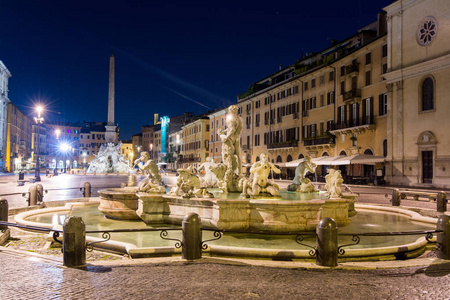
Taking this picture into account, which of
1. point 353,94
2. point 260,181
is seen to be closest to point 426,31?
point 353,94

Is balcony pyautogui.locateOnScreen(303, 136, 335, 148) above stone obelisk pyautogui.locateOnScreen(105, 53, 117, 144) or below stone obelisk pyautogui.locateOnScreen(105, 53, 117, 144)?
below

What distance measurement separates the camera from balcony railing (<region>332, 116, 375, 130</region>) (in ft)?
107

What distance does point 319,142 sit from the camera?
128 ft

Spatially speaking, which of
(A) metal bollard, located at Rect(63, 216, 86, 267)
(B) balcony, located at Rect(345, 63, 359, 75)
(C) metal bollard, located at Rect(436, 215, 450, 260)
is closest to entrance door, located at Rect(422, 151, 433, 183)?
(B) balcony, located at Rect(345, 63, 359, 75)

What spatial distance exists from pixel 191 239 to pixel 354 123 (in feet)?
100

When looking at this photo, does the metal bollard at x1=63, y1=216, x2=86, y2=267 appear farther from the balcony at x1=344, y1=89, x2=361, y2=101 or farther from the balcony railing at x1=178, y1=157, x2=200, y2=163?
the balcony railing at x1=178, y1=157, x2=200, y2=163

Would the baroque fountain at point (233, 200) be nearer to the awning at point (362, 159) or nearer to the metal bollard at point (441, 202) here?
the metal bollard at point (441, 202)

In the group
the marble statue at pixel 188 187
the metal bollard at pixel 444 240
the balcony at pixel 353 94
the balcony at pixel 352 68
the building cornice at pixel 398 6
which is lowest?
the metal bollard at pixel 444 240

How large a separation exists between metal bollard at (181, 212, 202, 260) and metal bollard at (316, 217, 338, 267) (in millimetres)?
2007

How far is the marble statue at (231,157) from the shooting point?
12039 millimetres

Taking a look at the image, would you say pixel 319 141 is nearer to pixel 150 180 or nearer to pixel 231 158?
pixel 231 158

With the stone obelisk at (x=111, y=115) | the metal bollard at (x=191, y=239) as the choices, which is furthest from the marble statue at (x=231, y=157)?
the stone obelisk at (x=111, y=115)

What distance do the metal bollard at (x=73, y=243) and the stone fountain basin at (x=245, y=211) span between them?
3327 mm

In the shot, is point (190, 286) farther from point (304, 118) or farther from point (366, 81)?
point (304, 118)
